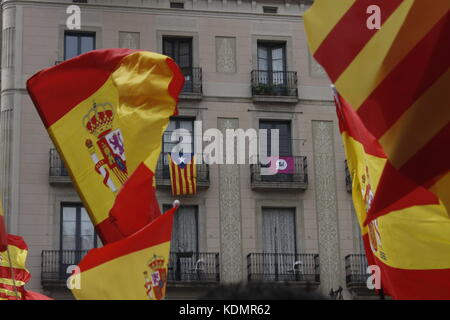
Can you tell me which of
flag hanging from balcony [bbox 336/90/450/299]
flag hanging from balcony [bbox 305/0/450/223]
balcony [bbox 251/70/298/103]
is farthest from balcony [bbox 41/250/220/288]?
flag hanging from balcony [bbox 305/0/450/223]

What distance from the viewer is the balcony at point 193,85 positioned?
29.8m

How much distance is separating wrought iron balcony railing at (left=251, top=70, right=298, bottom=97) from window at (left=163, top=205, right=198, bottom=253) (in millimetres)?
4372

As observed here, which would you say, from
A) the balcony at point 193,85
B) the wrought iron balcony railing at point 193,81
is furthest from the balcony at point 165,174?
the wrought iron balcony railing at point 193,81

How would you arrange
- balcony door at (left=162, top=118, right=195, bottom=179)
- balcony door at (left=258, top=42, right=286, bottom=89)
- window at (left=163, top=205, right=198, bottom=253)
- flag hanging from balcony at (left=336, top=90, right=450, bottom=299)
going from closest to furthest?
flag hanging from balcony at (left=336, top=90, right=450, bottom=299), window at (left=163, top=205, right=198, bottom=253), balcony door at (left=162, top=118, right=195, bottom=179), balcony door at (left=258, top=42, right=286, bottom=89)

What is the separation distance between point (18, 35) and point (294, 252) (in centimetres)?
1100

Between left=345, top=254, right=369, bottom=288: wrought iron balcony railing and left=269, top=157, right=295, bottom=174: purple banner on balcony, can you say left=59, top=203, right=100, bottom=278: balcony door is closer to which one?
left=269, top=157, right=295, bottom=174: purple banner on balcony

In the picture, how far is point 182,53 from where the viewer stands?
3042cm

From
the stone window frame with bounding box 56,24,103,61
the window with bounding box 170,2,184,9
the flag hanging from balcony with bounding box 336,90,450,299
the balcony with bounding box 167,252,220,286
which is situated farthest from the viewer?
the window with bounding box 170,2,184,9

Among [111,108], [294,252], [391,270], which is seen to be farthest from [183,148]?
[391,270]

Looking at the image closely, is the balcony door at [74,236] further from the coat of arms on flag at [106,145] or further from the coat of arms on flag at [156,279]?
the coat of arms on flag at [156,279]

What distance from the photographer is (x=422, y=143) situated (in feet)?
19.5

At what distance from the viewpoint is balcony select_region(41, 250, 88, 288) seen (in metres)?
27.2

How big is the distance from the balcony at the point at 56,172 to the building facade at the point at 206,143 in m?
0.04

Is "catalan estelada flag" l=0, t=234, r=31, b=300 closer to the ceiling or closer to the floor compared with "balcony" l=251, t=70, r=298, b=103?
→ closer to the floor
